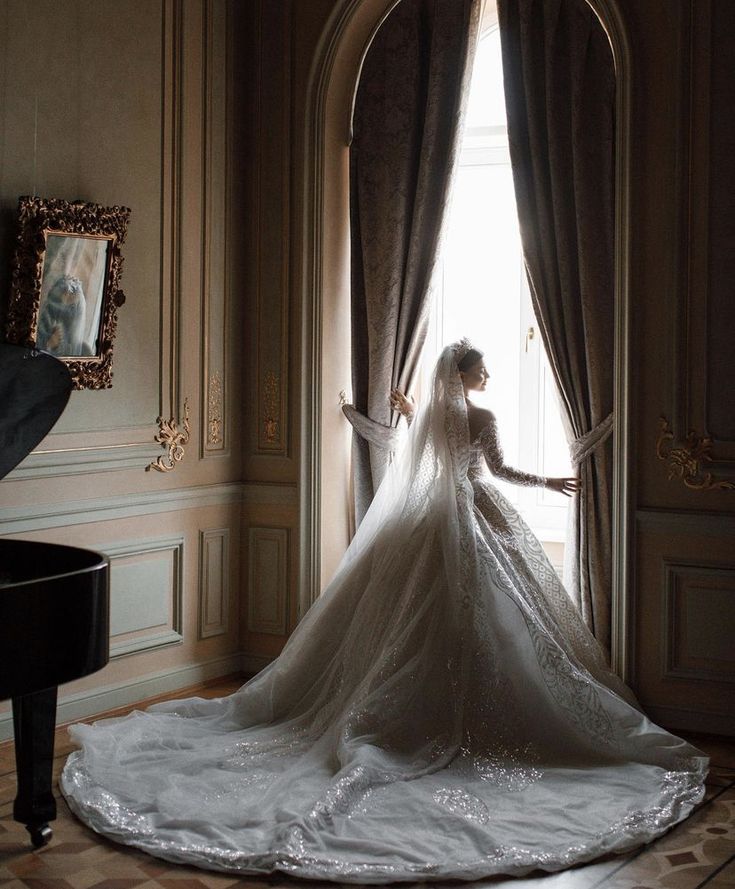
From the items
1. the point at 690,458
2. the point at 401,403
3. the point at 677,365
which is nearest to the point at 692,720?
the point at 690,458

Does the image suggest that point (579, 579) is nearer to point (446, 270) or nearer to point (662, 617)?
point (662, 617)

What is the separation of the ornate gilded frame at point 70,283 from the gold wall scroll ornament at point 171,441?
1.45 feet

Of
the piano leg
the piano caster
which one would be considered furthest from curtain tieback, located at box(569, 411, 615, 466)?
the piano caster

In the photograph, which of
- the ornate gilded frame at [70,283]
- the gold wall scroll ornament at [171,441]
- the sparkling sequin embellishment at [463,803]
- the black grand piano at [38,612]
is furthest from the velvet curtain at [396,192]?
the black grand piano at [38,612]

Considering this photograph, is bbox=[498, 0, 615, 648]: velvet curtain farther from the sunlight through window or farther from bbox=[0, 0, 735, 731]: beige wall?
the sunlight through window

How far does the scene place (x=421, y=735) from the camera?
4.18 metres

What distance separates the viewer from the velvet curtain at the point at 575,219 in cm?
503

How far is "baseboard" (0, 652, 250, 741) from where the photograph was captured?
15.8 ft

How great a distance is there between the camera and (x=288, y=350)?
221 inches

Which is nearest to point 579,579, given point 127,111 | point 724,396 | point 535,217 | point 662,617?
point 662,617

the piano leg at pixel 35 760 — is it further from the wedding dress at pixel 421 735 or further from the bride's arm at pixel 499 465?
the bride's arm at pixel 499 465

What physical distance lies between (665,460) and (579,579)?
0.71 metres

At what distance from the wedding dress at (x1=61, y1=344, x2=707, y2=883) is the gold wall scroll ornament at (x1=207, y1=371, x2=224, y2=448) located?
106cm

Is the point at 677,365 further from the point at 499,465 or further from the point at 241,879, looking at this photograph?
the point at 241,879
